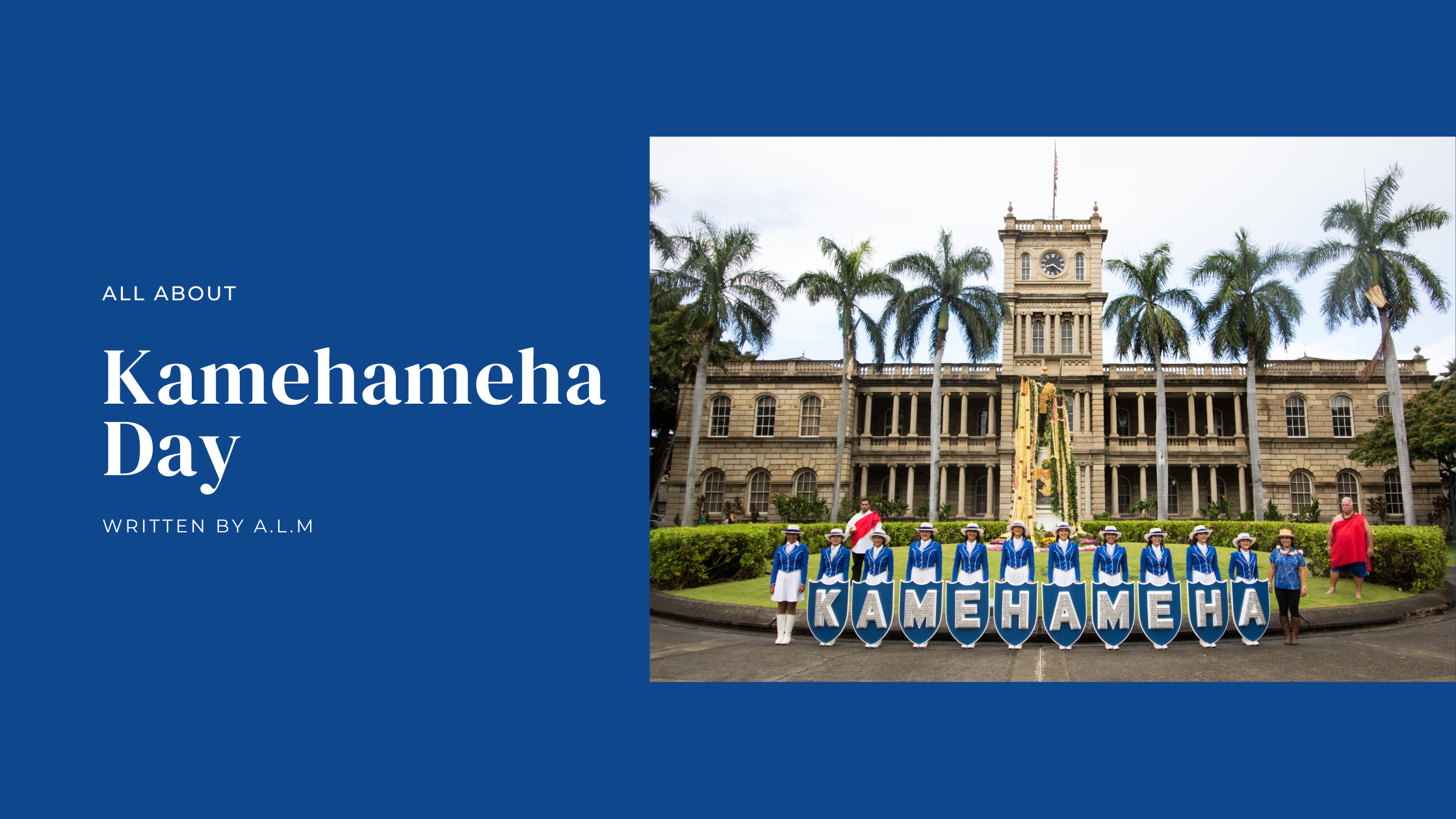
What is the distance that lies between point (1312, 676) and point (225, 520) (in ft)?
28.7

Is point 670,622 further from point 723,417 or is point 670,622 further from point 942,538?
point 723,417

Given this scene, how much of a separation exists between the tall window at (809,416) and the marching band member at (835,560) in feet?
61.9

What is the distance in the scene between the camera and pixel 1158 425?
25.2 metres

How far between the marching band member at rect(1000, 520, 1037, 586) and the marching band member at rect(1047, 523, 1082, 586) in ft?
0.65

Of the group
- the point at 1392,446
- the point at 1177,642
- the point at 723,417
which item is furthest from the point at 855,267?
the point at 1392,446

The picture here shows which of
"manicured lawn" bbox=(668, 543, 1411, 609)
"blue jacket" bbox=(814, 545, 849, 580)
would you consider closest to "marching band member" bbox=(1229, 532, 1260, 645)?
"manicured lawn" bbox=(668, 543, 1411, 609)

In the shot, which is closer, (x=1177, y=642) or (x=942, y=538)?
(x=1177, y=642)

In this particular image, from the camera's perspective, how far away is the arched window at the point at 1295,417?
25875mm

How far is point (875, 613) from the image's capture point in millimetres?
7902

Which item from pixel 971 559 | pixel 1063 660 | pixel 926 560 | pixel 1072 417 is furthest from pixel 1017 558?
pixel 1072 417

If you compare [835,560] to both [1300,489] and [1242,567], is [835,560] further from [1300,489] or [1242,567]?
[1300,489]

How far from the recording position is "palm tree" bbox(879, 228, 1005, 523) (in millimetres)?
22781

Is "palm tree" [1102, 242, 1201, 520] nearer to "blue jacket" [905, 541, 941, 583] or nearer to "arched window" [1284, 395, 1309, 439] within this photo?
"arched window" [1284, 395, 1309, 439]

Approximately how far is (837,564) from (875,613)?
0.66 metres
